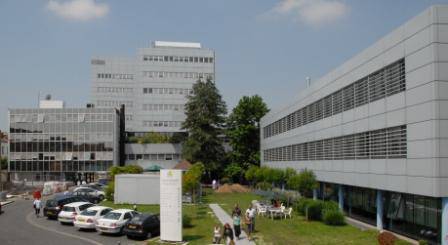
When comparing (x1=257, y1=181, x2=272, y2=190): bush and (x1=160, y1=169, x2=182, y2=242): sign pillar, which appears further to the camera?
(x1=257, y1=181, x2=272, y2=190): bush

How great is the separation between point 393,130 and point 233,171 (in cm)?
5089

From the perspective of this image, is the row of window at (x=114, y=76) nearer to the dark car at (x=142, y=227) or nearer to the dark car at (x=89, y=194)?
the dark car at (x=89, y=194)

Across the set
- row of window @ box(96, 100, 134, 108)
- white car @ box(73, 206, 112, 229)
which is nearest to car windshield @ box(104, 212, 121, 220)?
white car @ box(73, 206, 112, 229)

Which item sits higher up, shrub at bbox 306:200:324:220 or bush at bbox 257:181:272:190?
shrub at bbox 306:200:324:220

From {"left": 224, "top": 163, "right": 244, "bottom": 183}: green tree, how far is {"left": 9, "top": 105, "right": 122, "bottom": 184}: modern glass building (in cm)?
1820

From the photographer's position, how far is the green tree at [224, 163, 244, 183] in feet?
253

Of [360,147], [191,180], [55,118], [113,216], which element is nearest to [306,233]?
[360,147]

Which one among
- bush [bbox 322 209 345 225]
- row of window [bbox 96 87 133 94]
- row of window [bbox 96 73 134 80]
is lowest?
bush [bbox 322 209 345 225]

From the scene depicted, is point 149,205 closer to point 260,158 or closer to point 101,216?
point 101,216

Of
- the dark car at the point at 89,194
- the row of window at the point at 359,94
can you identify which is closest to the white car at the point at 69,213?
the dark car at the point at 89,194

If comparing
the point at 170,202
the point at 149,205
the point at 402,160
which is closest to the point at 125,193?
the point at 149,205

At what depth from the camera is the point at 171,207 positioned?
25.8 m

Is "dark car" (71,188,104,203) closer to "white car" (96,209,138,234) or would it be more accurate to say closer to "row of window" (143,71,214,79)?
"white car" (96,209,138,234)

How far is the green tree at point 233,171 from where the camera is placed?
77250mm
